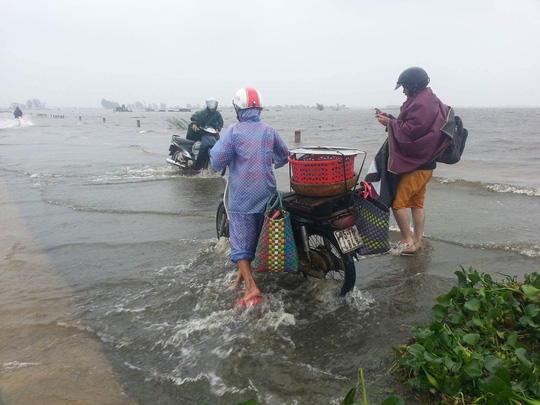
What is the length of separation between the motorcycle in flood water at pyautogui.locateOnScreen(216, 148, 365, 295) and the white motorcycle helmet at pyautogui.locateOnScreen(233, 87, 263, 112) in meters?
0.89

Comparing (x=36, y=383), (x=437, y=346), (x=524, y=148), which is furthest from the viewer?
(x=524, y=148)

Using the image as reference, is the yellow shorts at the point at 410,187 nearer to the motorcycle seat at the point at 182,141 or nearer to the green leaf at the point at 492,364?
the green leaf at the point at 492,364

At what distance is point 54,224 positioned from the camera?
21.4 ft

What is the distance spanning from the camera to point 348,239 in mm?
3273

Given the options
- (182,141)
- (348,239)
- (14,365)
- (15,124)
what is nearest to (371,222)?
(348,239)

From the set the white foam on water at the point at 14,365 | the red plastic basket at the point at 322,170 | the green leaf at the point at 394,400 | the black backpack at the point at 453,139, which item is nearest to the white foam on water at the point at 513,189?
the black backpack at the point at 453,139

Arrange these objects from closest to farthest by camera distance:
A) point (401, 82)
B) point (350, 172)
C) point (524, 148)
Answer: point (350, 172), point (401, 82), point (524, 148)

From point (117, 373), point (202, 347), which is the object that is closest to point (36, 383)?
point (117, 373)

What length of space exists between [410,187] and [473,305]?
2.09 meters

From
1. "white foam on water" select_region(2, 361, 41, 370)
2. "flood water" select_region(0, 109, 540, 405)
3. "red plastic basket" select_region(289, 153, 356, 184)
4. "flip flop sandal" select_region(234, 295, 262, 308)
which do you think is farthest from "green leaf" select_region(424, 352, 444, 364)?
"white foam on water" select_region(2, 361, 41, 370)

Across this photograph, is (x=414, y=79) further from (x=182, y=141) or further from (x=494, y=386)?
(x=182, y=141)

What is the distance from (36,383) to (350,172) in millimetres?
2839

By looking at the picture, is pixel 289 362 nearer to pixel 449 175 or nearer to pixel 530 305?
pixel 530 305

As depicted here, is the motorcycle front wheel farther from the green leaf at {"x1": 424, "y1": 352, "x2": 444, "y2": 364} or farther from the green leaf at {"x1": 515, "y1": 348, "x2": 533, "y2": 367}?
the green leaf at {"x1": 515, "y1": 348, "x2": 533, "y2": 367}
